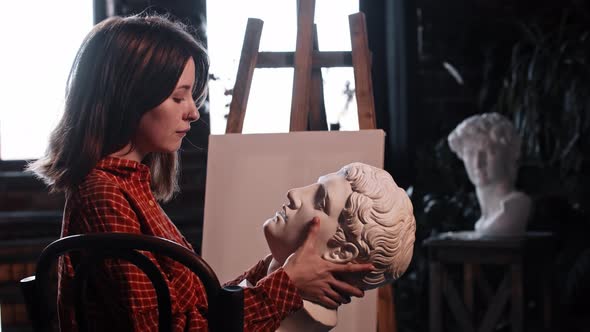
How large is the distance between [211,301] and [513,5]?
3962 mm

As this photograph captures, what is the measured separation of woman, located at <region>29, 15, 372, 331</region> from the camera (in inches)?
64.5

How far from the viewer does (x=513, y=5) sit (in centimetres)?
495

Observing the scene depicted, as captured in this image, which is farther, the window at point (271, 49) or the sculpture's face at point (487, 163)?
the sculpture's face at point (487, 163)

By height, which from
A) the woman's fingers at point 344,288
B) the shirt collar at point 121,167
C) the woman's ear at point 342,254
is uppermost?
the shirt collar at point 121,167

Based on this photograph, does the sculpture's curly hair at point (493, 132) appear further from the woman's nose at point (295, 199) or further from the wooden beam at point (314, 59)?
the woman's nose at point (295, 199)

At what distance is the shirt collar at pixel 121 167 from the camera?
5.77 feet

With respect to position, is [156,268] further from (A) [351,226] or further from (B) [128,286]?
(A) [351,226]

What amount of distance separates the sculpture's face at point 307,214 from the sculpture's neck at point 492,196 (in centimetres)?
247

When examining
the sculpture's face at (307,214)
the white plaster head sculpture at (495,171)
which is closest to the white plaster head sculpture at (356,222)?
the sculpture's face at (307,214)

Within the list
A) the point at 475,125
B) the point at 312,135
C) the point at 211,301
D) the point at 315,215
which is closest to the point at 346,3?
the point at 475,125

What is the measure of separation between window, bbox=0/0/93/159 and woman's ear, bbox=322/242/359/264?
2697 mm

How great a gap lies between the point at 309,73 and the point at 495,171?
1.71 meters

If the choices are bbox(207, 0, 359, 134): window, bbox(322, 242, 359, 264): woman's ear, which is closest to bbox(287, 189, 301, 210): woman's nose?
bbox(322, 242, 359, 264): woman's ear

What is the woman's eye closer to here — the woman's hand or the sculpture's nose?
the woman's hand
